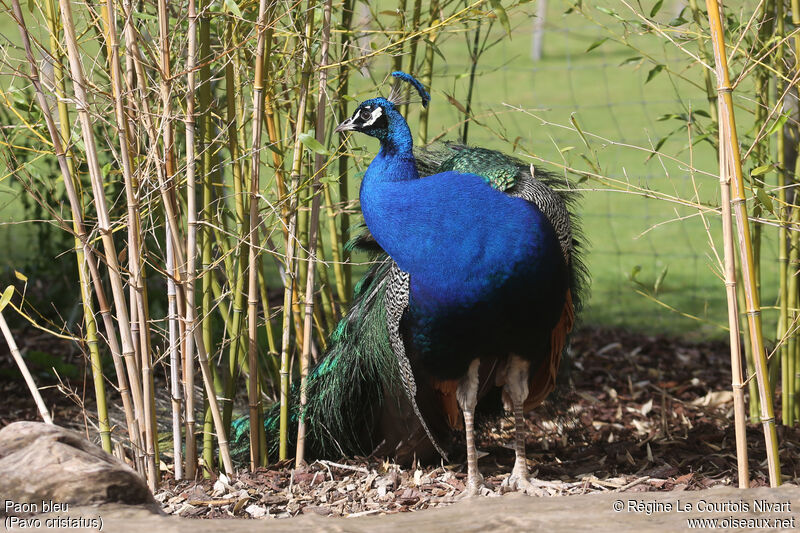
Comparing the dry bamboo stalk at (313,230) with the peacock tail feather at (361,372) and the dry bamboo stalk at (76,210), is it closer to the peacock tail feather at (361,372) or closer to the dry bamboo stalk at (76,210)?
the peacock tail feather at (361,372)

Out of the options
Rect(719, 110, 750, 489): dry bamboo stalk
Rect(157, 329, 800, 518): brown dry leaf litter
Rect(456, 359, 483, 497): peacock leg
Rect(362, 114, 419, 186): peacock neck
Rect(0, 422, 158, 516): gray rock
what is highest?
Rect(362, 114, 419, 186): peacock neck

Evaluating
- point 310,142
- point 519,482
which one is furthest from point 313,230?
point 519,482

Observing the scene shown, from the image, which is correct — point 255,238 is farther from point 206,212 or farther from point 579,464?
point 579,464

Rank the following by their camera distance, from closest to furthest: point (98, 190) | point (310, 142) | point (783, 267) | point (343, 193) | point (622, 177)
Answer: point (98, 190) < point (310, 142) < point (783, 267) < point (343, 193) < point (622, 177)

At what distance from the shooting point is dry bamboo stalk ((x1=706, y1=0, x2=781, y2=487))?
6.33 ft

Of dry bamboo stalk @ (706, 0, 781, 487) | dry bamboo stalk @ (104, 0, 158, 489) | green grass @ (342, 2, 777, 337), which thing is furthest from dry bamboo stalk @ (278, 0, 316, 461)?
dry bamboo stalk @ (706, 0, 781, 487)

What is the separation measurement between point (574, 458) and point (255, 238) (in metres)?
1.44

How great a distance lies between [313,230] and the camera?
2734 millimetres

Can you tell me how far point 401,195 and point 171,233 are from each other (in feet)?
2.13

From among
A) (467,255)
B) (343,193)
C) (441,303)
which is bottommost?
(441,303)

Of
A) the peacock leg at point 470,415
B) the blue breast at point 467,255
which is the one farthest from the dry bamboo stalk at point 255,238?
the peacock leg at point 470,415

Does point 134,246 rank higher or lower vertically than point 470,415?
higher

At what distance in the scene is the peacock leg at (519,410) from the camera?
2873 millimetres

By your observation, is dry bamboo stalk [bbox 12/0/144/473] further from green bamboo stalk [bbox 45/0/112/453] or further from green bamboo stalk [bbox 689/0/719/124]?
green bamboo stalk [bbox 689/0/719/124]
